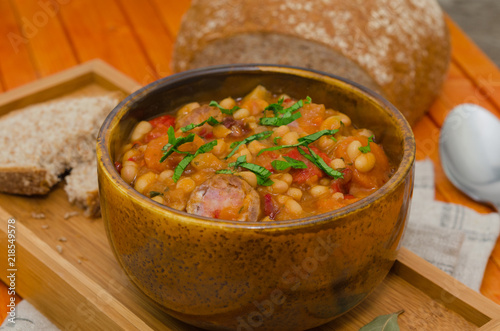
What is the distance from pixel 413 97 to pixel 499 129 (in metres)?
0.51

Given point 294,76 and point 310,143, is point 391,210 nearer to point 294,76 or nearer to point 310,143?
point 310,143

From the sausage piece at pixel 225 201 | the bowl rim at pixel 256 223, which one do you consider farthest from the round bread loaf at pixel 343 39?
the sausage piece at pixel 225 201

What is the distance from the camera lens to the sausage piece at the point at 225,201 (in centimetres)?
168

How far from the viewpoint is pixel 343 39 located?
322 cm

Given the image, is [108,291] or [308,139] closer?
[308,139]

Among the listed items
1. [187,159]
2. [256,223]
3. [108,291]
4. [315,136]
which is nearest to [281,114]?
[315,136]

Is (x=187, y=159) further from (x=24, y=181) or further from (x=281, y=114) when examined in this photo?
(x=24, y=181)

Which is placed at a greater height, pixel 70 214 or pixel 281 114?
pixel 281 114

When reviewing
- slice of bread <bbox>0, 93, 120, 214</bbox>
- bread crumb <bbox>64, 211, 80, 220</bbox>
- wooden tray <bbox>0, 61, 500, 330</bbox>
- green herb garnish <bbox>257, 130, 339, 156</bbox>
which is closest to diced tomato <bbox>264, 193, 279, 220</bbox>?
green herb garnish <bbox>257, 130, 339, 156</bbox>

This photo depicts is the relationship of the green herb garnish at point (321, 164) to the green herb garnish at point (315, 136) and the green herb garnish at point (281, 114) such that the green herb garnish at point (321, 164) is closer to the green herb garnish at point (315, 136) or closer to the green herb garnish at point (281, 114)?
the green herb garnish at point (315, 136)

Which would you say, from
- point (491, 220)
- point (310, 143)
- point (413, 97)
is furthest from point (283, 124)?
point (413, 97)

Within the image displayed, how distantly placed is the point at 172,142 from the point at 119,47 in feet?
7.15

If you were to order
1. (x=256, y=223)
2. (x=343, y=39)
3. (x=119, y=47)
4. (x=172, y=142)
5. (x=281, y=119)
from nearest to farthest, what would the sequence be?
(x=256, y=223) < (x=172, y=142) < (x=281, y=119) < (x=343, y=39) < (x=119, y=47)

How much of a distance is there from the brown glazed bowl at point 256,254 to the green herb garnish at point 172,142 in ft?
0.58
